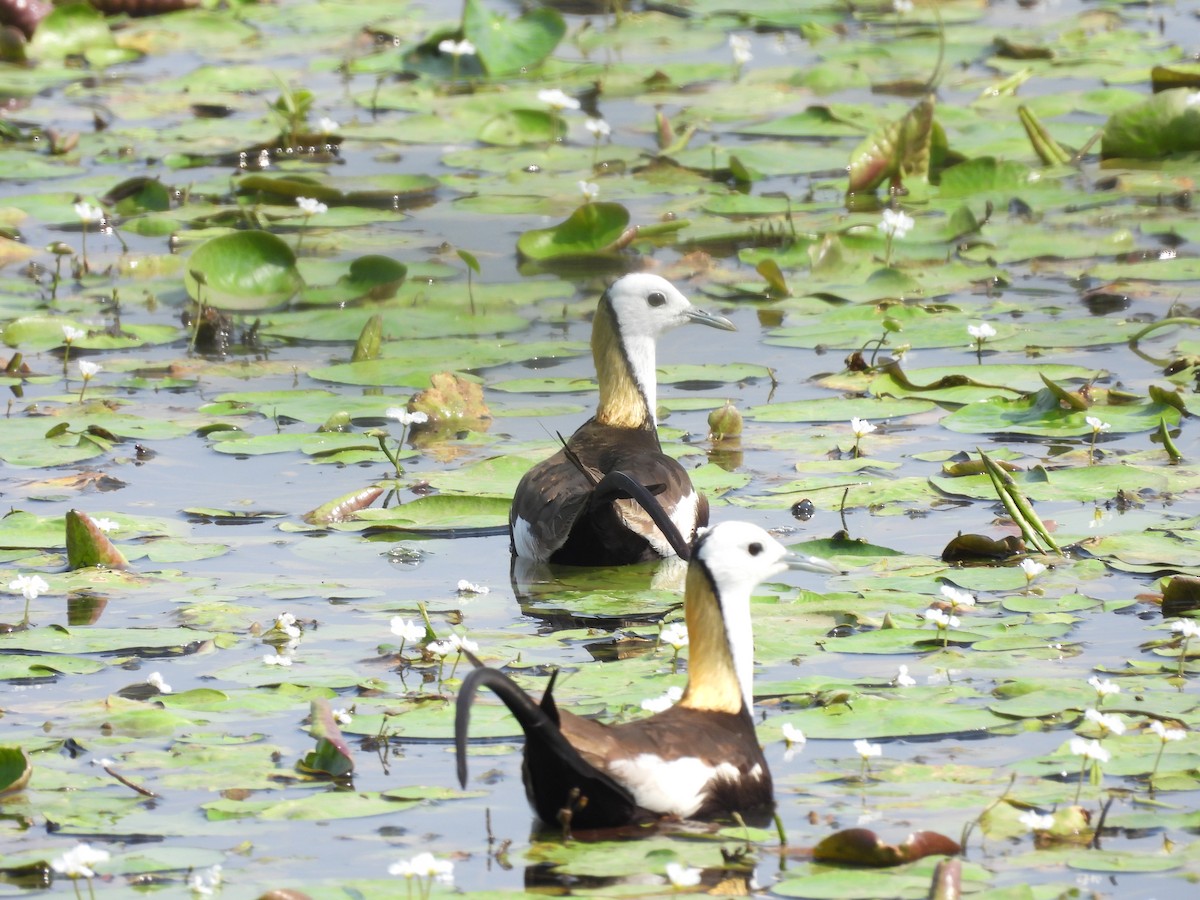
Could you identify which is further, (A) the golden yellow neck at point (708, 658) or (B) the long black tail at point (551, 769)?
(A) the golden yellow neck at point (708, 658)

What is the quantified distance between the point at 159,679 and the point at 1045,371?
420cm

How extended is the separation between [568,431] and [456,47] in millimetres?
6013

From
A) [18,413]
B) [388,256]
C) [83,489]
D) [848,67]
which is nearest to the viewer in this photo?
[83,489]

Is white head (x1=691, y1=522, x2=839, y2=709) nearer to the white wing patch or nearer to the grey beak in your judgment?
the white wing patch

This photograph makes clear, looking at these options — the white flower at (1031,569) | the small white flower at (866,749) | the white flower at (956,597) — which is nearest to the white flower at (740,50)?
the white flower at (1031,569)

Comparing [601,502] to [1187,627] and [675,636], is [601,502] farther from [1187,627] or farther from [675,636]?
[1187,627]

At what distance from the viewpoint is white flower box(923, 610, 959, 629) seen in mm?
5164

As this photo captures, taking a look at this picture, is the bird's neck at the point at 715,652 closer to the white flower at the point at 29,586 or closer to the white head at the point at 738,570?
the white head at the point at 738,570

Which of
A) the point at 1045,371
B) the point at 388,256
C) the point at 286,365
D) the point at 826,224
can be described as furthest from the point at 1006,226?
the point at 286,365

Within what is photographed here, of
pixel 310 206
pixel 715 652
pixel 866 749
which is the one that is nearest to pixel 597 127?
pixel 310 206

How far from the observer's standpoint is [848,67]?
13383mm

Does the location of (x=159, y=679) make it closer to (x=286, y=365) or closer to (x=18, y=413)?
(x=18, y=413)

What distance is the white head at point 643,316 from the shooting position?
7.29m

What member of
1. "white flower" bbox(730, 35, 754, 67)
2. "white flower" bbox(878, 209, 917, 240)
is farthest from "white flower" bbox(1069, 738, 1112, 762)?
"white flower" bbox(730, 35, 754, 67)
